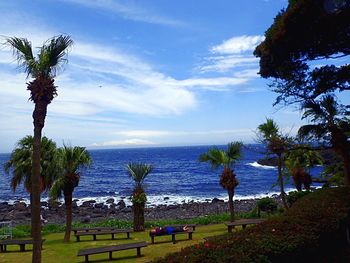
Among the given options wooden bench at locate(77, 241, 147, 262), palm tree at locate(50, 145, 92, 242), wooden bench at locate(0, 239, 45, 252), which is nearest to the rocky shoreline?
palm tree at locate(50, 145, 92, 242)

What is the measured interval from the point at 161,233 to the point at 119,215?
25.6m

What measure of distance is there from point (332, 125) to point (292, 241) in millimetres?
7551

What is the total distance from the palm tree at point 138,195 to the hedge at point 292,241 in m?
12.0

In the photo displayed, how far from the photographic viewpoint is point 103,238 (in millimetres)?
19094

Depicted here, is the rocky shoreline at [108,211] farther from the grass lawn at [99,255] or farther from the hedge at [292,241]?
the hedge at [292,241]

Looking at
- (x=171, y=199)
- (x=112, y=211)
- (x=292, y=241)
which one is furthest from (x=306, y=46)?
(x=171, y=199)

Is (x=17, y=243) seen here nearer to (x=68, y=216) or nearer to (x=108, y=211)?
(x=68, y=216)

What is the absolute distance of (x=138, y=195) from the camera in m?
21.3

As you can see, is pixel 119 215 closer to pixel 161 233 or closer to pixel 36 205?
pixel 161 233

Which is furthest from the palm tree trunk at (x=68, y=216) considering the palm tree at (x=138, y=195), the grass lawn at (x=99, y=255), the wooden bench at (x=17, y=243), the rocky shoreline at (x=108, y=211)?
the rocky shoreline at (x=108, y=211)

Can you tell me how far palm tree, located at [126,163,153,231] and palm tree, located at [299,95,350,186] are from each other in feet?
34.4

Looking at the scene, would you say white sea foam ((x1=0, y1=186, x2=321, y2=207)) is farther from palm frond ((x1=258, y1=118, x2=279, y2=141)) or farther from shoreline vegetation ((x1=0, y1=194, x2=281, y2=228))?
palm frond ((x1=258, y1=118, x2=279, y2=141))

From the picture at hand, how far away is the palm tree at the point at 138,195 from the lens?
21312 millimetres

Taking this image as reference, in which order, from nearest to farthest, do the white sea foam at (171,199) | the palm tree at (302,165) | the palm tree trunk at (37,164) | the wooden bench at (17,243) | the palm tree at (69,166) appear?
the palm tree trunk at (37,164)
the wooden bench at (17,243)
the palm tree at (69,166)
the palm tree at (302,165)
the white sea foam at (171,199)
